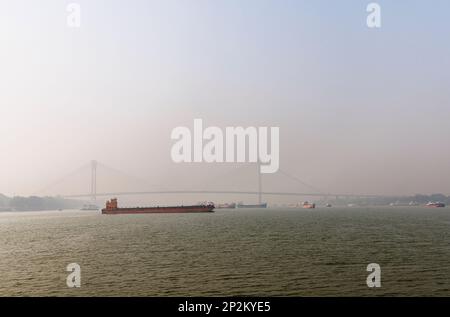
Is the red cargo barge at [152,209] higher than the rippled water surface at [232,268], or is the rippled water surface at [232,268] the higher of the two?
the rippled water surface at [232,268]

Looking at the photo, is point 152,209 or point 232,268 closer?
point 232,268

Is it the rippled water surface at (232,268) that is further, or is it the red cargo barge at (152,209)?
the red cargo barge at (152,209)

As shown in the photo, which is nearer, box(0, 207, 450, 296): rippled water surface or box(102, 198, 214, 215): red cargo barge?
box(0, 207, 450, 296): rippled water surface

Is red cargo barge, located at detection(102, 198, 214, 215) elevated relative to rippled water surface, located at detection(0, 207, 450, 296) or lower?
lower

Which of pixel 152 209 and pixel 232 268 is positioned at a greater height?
pixel 232 268
